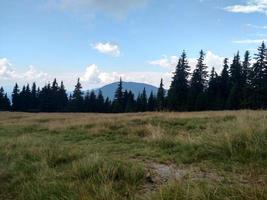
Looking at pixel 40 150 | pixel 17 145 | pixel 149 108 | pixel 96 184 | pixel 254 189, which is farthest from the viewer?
pixel 149 108

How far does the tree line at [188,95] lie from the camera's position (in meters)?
57.3

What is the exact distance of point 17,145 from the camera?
11.0 meters

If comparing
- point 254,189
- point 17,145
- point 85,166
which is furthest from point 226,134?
Answer: point 17,145

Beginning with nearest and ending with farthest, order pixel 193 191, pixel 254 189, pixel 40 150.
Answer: pixel 254 189
pixel 193 191
pixel 40 150

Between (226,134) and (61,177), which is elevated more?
(226,134)

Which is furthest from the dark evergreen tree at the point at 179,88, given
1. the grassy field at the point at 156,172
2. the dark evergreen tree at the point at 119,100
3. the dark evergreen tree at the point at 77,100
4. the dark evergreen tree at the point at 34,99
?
the grassy field at the point at 156,172

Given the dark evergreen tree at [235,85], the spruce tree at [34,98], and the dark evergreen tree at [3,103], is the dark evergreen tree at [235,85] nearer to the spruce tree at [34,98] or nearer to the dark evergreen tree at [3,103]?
the spruce tree at [34,98]

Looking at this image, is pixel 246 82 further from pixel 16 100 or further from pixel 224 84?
pixel 16 100

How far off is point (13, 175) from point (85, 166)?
1.77 m

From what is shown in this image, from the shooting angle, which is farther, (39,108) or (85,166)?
(39,108)

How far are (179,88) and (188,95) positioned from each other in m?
2.64

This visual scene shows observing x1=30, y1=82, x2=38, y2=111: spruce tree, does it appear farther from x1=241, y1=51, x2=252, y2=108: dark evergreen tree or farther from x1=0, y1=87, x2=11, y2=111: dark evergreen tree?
x1=241, y1=51, x2=252, y2=108: dark evergreen tree

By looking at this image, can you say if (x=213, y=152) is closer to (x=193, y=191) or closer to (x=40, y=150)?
(x=193, y=191)

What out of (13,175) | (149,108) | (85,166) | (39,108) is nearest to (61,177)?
(85,166)
